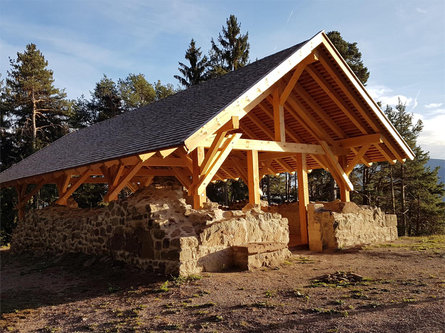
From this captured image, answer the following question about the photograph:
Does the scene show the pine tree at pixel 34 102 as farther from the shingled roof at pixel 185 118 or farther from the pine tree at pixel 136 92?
the shingled roof at pixel 185 118

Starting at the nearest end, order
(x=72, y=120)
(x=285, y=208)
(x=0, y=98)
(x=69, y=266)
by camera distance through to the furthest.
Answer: (x=69, y=266) → (x=285, y=208) → (x=0, y=98) → (x=72, y=120)

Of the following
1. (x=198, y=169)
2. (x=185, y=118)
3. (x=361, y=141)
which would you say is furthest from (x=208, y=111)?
(x=361, y=141)

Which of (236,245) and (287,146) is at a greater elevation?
(287,146)

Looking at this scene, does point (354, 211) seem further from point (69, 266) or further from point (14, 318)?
point (14, 318)

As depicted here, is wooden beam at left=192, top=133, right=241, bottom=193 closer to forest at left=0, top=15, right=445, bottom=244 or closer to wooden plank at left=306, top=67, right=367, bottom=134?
wooden plank at left=306, top=67, right=367, bottom=134

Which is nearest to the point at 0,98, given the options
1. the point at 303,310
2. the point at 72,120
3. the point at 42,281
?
the point at 72,120

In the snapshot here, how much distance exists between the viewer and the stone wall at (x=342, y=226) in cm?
995

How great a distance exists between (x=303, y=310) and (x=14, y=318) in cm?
417

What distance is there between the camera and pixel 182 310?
502 cm

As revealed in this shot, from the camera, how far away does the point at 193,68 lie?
29531 mm

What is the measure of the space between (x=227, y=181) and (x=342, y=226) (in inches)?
674

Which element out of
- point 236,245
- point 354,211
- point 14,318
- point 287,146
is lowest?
point 14,318

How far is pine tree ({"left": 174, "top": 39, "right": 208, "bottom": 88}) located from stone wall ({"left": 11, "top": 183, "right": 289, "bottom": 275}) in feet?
70.2

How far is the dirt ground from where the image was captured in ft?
14.3
